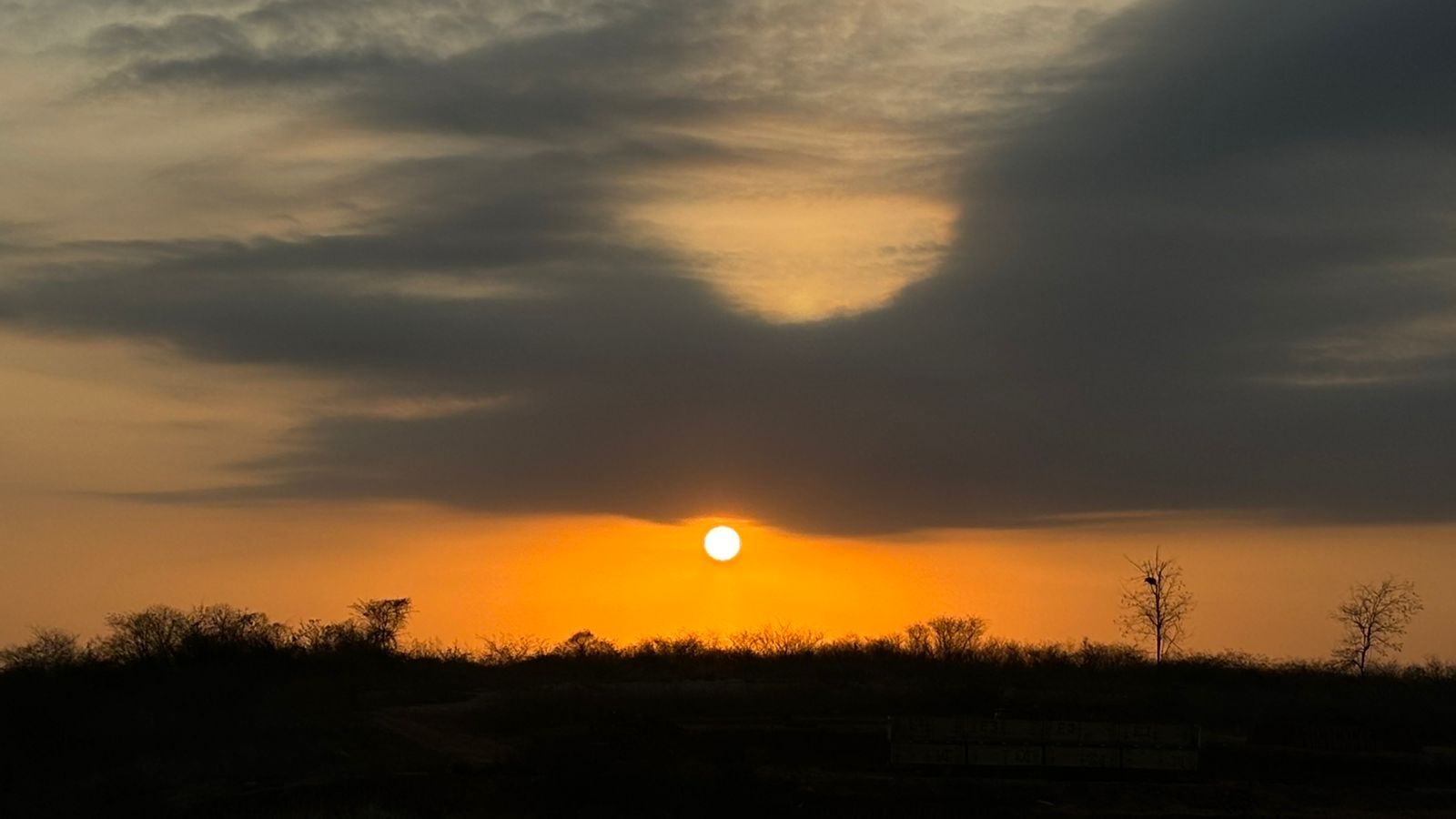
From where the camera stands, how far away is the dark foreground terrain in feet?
98.3

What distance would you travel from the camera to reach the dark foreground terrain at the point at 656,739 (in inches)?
1179

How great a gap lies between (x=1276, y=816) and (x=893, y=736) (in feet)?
26.9

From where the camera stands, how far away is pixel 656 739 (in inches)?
1330

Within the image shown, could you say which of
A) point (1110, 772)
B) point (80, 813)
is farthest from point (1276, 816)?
point (80, 813)

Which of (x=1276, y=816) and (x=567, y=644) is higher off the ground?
(x=567, y=644)

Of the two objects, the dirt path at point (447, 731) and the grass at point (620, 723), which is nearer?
the grass at point (620, 723)

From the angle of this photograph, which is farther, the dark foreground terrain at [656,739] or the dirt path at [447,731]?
the dirt path at [447,731]

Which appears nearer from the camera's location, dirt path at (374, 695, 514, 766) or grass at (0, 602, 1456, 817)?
grass at (0, 602, 1456, 817)

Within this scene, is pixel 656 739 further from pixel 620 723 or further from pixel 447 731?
pixel 447 731

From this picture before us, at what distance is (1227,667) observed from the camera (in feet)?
189

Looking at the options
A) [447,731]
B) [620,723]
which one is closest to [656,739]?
[620,723]

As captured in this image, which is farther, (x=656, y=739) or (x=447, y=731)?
(x=447, y=731)

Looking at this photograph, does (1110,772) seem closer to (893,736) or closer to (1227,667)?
(893,736)

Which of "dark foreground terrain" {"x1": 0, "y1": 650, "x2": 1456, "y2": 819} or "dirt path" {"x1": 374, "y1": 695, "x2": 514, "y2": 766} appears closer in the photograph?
"dark foreground terrain" {"x1": 0, "y1": 650, "x2": 1456, "y2": 819}
